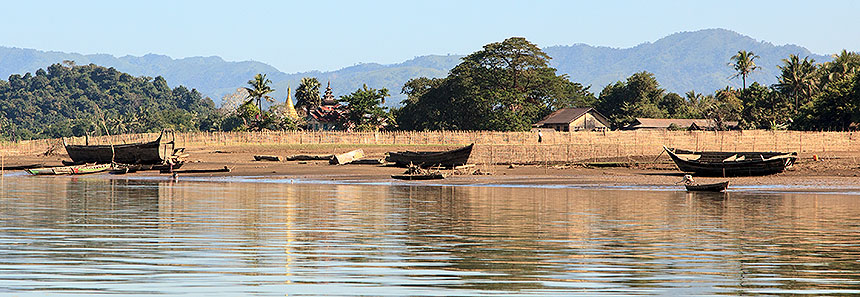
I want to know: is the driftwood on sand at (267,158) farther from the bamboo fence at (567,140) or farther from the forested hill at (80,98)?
the forested hill at (80,98)

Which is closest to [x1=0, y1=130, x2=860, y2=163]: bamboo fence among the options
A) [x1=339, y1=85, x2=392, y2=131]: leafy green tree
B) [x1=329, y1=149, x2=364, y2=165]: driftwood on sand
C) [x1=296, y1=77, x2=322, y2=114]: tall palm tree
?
[x1=329, y1=149, x2=364, y2=165]: driftwood on sand

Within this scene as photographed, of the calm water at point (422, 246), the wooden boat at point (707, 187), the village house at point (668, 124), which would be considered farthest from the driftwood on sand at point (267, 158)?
the village house at point (668, 124)

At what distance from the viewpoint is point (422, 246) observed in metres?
14.7

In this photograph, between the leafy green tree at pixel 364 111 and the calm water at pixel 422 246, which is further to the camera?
the leafy green tree at pixel 364 111

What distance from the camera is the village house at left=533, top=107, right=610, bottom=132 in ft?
287

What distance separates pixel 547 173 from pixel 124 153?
814 inches

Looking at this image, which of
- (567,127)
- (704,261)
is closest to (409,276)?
(704,261)

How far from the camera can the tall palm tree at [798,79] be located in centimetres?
8669

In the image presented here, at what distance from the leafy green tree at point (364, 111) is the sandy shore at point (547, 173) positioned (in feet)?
106

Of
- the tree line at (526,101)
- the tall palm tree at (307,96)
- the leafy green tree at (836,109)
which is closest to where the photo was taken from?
the leafy green tree at (836,109)

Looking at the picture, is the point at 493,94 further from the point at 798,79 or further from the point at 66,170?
the point at 66,170

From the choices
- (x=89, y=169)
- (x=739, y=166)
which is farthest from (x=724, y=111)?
(x=89, y=169)

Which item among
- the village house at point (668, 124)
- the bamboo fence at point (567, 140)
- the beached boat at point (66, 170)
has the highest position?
the village house at point (668, 124)

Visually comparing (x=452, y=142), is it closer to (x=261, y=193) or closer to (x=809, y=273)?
(x=261, y=193)
